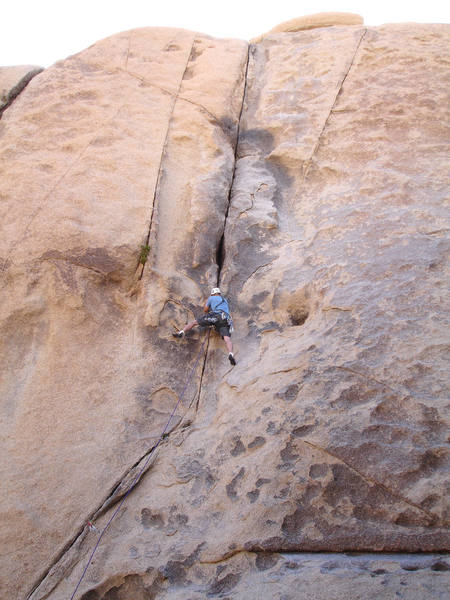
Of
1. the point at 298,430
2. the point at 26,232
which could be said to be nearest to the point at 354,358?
the point at 298,430

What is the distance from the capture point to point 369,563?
2.87 meters

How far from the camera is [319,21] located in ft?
31.0

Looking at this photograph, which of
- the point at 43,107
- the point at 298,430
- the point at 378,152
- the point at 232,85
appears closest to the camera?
the point at 298,430

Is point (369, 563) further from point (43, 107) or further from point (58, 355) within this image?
point (43, 107)

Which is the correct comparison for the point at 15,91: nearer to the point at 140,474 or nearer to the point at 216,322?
the point at 216,322

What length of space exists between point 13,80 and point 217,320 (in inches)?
210

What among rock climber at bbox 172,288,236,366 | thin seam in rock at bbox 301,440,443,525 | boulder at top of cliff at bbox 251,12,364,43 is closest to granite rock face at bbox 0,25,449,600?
thin seam in rock at bbox 301,440,443,525

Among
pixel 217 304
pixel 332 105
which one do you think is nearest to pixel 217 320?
pixel 217 304

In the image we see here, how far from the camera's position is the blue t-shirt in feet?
17.0

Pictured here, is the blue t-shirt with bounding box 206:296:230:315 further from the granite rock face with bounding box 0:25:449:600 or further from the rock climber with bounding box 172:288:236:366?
the granite rock face with bounding box 0:25:449:600

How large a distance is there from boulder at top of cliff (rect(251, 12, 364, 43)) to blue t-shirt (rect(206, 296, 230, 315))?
670cm

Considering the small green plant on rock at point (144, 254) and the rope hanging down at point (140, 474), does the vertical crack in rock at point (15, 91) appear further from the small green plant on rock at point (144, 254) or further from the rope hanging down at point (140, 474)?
the rope hanging down at point (140, 474)

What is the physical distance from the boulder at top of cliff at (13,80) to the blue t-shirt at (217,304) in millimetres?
4594

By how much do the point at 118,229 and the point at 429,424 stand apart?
410 centimetres
